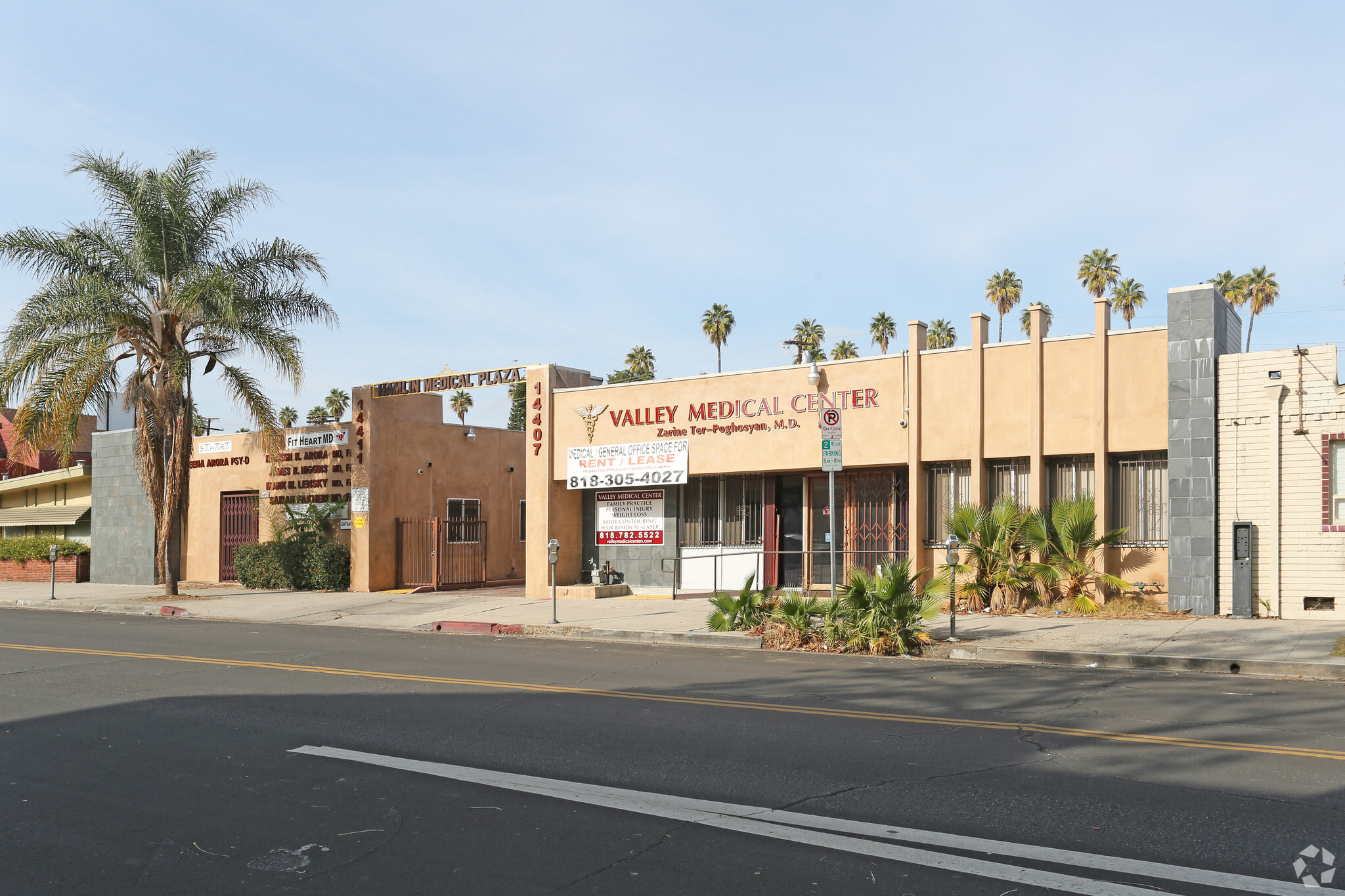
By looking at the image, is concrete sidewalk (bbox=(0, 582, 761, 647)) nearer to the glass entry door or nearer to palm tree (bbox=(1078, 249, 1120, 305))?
the glass entry door

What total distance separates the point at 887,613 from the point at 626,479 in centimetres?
1007

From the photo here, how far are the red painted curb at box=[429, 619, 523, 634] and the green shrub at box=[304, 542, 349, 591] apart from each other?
7904mm

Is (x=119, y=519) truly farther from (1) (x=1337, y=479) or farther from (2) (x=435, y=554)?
(1) (x=1337, y=479)

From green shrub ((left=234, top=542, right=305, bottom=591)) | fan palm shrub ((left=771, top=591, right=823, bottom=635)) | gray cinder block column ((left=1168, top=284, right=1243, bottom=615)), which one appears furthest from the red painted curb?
gray cinder block column ((left=1168, top=284, right=1243, bottom=615))

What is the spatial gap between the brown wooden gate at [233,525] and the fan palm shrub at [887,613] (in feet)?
67.4

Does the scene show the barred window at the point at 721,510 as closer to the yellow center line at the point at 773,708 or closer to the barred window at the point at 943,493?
the barred window at the point at 943,493

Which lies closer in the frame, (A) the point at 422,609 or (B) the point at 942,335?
(A) the point at 422,609

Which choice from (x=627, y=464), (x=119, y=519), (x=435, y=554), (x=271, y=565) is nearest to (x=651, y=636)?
(x=627, y=464)

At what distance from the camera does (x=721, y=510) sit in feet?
75.0

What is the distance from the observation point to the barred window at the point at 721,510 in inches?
885

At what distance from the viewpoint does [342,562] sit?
1045 inches

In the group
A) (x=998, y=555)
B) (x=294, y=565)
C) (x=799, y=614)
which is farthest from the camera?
(x=294, y=565)

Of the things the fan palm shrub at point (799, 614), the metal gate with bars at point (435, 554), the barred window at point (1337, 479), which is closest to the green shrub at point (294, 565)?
the metal gate with bars at point (435, 554)

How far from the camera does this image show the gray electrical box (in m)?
16.2
